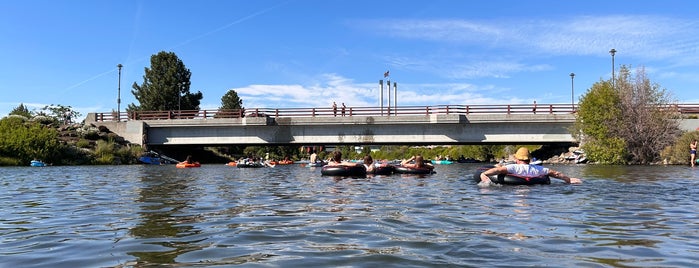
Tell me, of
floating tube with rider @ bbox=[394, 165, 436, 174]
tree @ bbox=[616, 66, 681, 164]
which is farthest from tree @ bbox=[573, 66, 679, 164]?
floating tube with rider @ bbox=[394, 165, 436, 174]

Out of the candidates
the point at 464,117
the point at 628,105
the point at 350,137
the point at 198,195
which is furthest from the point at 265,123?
the point at 198,195

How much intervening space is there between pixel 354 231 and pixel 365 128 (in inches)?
1432

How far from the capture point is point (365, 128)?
141ft

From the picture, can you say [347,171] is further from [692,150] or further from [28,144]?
[28,144]

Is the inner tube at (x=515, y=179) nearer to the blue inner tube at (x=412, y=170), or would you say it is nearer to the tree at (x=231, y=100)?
the blue inner tube at (x=412, y=170)

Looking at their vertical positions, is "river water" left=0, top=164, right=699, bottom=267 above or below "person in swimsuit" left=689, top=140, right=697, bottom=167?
below

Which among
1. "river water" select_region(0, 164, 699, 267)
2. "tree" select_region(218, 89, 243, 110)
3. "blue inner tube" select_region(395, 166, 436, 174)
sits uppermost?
"tree" select_region(218, 89, 243, 110)

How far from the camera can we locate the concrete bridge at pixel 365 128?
133ft

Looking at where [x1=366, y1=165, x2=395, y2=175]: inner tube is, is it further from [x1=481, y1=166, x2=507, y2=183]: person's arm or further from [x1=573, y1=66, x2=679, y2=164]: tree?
[x1=573, y1=66, x2=679, y2=164]: tree

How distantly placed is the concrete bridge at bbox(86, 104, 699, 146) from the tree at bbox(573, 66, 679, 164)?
2.16m

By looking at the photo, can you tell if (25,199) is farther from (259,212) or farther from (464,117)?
(464,117)

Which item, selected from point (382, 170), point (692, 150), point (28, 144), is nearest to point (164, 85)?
point (28, 144)

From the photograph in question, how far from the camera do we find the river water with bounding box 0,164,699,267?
5.06 meters

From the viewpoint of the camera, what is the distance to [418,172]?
2330 cm
